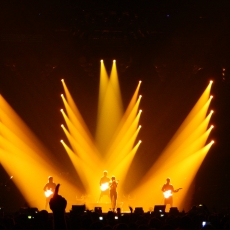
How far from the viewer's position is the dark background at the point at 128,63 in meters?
19.1

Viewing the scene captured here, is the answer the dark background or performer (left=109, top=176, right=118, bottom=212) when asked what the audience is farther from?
the dark background

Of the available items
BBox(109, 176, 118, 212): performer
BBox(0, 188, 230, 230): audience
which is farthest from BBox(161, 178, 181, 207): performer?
BBox(0, 188, 230, 230): audience

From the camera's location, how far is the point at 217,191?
22.8 m

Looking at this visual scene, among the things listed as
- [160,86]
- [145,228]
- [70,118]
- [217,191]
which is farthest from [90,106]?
[145,228]

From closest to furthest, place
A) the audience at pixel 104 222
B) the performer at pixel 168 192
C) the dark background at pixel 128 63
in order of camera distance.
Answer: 1. the audience at pixel 104 222
2. the dark background at pixel 128 63
3. the performer at pixel 168 192

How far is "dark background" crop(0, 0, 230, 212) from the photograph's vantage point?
1911 centimetres

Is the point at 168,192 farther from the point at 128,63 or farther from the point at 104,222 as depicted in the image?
the point at 104,222

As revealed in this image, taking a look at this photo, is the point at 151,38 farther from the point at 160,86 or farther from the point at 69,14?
the point at 160,86

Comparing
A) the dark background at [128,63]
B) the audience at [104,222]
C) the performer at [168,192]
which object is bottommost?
the audience at [104,222]

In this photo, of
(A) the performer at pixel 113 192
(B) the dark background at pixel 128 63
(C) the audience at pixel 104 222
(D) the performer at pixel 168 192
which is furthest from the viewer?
(D) the performer at pixel 168 192

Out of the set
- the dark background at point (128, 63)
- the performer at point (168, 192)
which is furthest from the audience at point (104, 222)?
the dark background at point (128, 63)

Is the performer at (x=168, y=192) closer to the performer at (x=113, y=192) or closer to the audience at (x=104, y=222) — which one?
the performer at (x=113, y=192)

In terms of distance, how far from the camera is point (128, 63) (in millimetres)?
21266

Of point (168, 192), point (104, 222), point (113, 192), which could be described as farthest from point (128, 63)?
point (104, 222)
